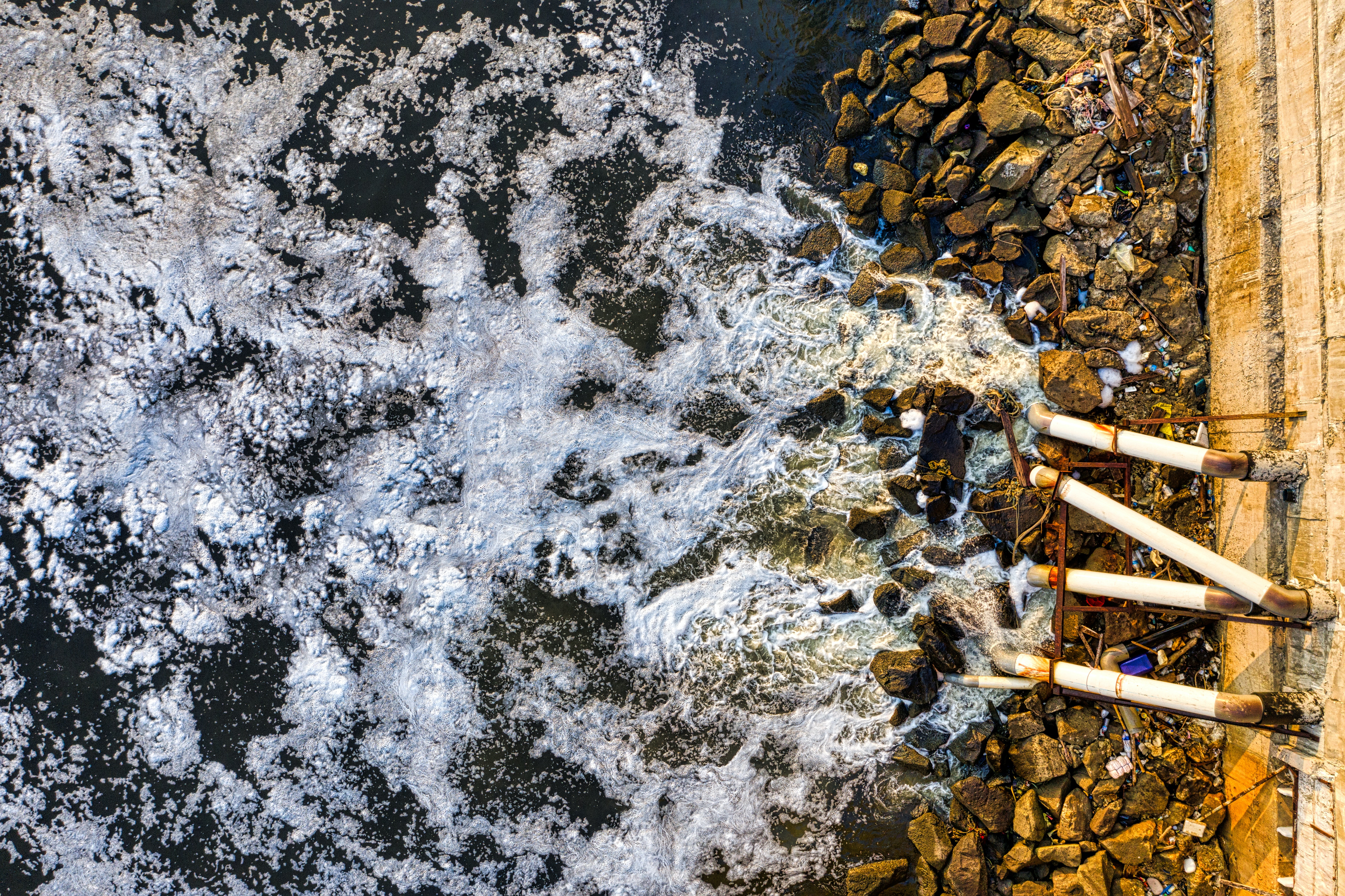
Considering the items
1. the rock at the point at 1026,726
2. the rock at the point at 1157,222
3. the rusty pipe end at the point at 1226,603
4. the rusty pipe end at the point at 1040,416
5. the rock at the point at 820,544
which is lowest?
the rock at the point at 1026,726

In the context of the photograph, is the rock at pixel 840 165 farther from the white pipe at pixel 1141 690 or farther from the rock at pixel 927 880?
the rock at pixel 927 880

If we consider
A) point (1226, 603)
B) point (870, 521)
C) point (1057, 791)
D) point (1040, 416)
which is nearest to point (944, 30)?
point (1040, 416)

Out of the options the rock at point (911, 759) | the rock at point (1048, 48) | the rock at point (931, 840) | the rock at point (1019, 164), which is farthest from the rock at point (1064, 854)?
the rock at point (1048, 48)

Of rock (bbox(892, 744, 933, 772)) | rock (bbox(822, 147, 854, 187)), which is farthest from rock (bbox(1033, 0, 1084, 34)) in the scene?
rock (bbox(892, 744, 933, 772))

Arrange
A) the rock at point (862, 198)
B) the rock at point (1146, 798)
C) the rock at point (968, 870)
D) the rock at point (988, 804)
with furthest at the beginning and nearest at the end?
1. the rock at point (862, 198)
2. the rock at point (988, 804)
3. the rock at point (968, 870)
4. the rock at point (1146, 798)

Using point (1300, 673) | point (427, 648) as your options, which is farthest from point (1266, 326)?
point (427, 648)

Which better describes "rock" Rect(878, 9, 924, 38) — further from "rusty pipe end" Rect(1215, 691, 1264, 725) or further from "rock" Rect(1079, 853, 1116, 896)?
"rock" Rect(1079, 853, 1116, 896)
